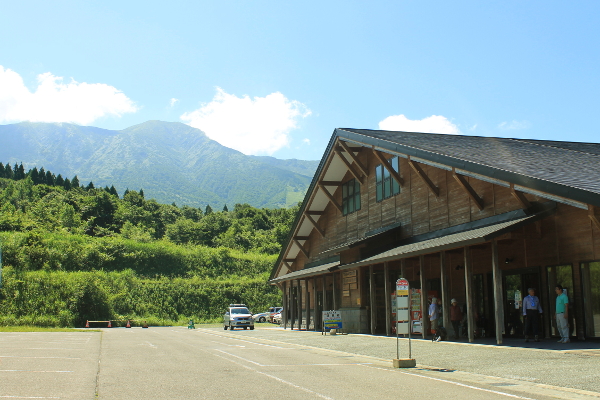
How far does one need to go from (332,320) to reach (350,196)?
6.94 meters

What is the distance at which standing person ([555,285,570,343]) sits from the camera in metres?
15.9

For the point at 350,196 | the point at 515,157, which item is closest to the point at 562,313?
the point at 515,157

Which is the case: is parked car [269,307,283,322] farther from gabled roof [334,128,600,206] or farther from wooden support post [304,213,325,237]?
gabled roof [334,128,600,206]

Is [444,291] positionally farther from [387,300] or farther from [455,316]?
[387,300]

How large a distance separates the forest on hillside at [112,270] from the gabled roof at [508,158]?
2887 cm

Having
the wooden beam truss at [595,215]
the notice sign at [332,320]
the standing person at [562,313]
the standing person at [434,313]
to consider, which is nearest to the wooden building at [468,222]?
the wooden beam truss at [595,215]

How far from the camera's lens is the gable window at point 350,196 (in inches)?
1196

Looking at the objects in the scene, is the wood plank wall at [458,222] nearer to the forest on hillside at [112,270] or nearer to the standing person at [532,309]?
the standing person at [532,309]

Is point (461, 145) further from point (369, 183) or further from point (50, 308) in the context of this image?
point (50, 308)

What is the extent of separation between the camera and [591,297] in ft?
54.2

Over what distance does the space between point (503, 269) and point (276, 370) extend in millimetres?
10576

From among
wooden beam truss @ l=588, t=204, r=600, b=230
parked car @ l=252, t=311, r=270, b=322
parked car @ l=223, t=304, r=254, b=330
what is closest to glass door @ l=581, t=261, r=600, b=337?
wooden beam truss @ l=588, t=204, r=600, b=230

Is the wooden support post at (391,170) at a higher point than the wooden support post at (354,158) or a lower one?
lower

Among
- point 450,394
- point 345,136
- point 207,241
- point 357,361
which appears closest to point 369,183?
point 345,136
